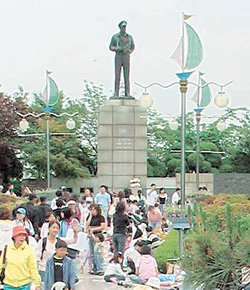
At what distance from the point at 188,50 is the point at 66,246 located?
36.6 feet

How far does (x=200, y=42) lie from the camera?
19875mm

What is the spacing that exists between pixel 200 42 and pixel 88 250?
23.8ft

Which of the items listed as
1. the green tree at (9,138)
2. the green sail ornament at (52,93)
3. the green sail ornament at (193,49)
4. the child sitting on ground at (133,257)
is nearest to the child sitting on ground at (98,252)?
the child sitting on ground at (133,257)

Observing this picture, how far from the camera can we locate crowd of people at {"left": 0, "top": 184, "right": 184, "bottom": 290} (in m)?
9.00

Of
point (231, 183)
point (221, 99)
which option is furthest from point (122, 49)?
point (231, 183)

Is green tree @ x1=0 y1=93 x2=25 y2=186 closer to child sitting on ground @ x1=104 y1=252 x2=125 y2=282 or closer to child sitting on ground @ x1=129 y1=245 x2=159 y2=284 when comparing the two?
child sitting on ground @ x1=104 y1=252 x2=125 y2=282

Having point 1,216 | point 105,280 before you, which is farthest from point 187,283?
point 105,280

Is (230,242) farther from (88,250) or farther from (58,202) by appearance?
(58,202)

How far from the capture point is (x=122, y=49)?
31438 millimetres

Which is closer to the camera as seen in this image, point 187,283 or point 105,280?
point 187,283

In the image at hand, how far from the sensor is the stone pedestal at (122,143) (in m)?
32.2

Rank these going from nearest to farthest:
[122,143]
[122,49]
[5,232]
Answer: [5,232] < [122,49] < [122,143]

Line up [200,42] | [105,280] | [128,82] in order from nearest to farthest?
[105,280] < [200,42] < [128,82]

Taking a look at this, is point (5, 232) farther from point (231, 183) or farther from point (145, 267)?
point (231, 183)
